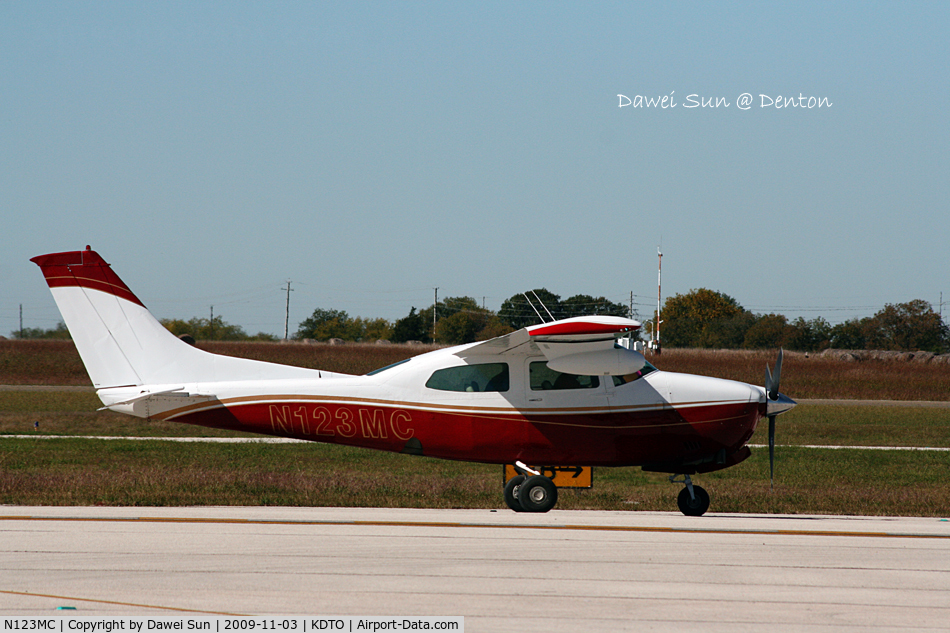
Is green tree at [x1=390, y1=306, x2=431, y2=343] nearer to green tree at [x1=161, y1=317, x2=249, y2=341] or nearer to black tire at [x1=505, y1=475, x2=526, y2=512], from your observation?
green tree at [x1=161, y1=317, x2=249, y2=341]

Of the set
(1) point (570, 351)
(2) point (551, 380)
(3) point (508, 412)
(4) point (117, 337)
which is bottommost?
(3) point (508, 412)

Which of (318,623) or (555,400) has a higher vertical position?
(555,400)

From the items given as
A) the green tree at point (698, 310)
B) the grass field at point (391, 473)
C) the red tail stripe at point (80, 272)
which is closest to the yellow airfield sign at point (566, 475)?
the grass field at point (391, 473)

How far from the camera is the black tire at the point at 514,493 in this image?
37.8ft

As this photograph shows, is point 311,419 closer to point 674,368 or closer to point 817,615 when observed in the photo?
point 817,615

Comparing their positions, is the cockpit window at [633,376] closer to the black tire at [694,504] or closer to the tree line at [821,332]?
the black tire at [694,504]

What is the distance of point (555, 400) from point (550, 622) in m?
5.73

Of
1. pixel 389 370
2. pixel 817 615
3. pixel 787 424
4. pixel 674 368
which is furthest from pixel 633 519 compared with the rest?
pixel 674 368

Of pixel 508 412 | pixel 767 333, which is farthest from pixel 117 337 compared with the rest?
pixel 767 333

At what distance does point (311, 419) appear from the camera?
37.4 feet

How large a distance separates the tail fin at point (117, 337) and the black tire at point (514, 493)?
2965mm

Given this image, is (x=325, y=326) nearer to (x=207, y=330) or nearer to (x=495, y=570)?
(x=207, y=330)

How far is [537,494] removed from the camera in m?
11.5

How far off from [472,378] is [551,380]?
1.01 meters
